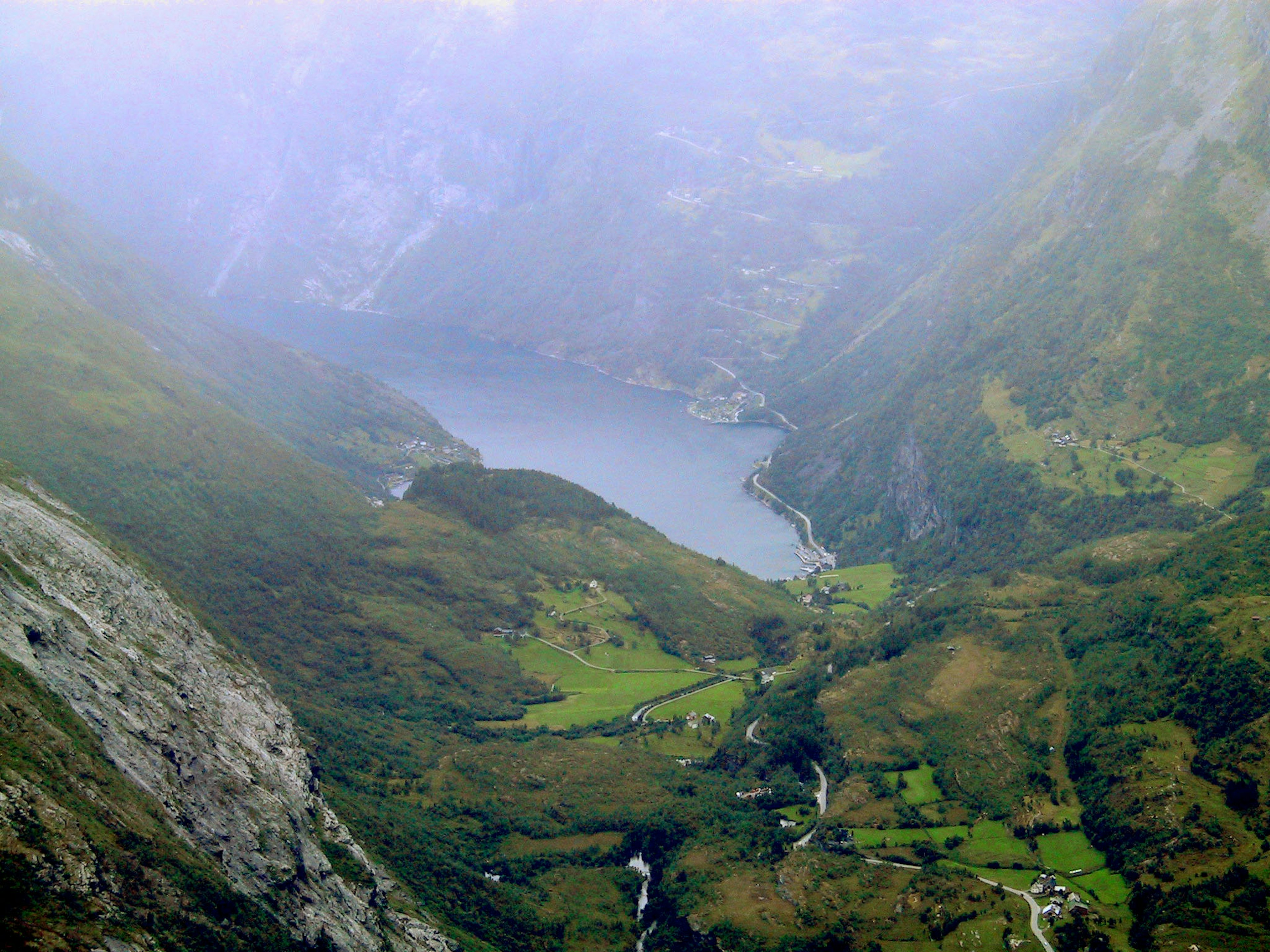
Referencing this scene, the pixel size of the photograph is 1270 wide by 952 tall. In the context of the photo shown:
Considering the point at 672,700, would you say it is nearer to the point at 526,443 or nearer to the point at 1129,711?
the point at 1129,711

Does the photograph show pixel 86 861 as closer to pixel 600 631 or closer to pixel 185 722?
pixel 185 722

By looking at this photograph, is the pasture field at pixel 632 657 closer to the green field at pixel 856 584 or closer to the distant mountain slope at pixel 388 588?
the distant mountain slope at pixel 388 588

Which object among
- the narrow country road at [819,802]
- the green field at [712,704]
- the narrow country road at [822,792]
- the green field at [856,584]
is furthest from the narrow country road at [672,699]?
the green field at [856,584]

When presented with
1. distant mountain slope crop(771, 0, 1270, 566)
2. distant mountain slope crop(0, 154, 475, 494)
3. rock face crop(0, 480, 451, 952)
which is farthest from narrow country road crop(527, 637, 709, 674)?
distant mountain slope crop(0, 154, 475, 494)

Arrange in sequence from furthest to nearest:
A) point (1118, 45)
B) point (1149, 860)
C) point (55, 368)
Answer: point (1118, 45)
point (55, 368)
point (1149, 860)

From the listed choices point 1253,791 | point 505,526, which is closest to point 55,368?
point 505,526
